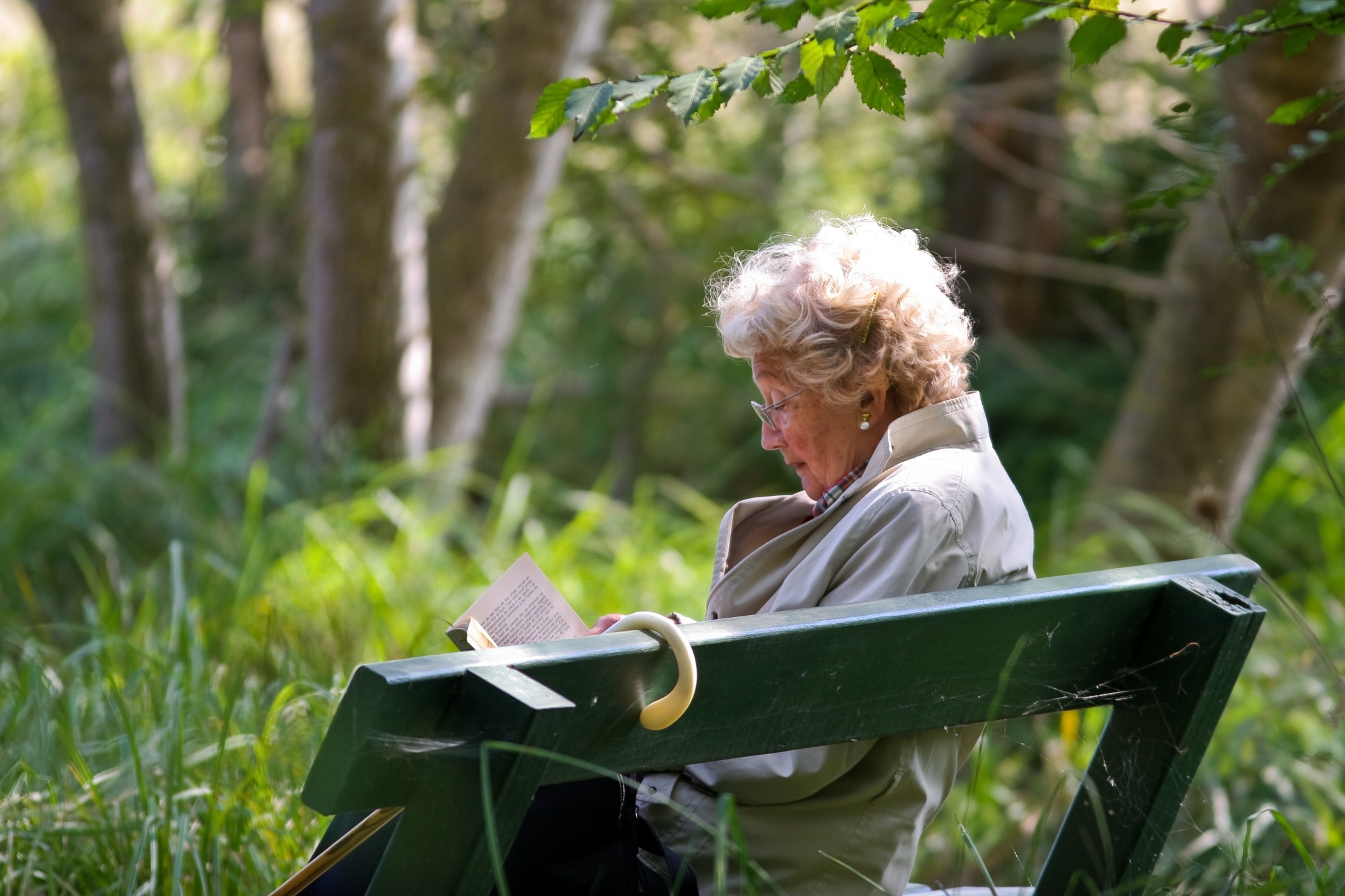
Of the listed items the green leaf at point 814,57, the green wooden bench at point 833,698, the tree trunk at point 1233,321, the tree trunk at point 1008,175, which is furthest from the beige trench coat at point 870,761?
the tree trunk at point 1008,175

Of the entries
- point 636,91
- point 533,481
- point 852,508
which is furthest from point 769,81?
point 533,481

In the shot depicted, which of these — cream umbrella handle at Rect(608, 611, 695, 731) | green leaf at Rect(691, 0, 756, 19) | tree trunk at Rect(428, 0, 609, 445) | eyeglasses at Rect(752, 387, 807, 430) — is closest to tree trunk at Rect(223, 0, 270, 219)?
tree trunk at Rect(428, 0, 609, 445)

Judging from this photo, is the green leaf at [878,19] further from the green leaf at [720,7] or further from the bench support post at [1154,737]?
the bench support post at [1154,737]

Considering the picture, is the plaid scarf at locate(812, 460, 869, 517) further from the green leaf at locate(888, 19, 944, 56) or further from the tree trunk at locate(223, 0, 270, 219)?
the tree trunk at locate(223, 0, 270, 219)

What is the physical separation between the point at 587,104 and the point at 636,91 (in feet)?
0.31

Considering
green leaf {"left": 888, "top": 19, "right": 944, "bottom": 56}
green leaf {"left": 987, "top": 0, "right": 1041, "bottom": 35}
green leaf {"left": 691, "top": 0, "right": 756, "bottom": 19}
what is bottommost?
green leaf {"left": 691, "top": 0, "right": 756, "bottom": 19}

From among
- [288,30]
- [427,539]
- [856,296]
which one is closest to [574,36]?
[427,539]

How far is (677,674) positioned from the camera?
134 cm

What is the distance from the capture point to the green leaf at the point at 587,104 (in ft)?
4.59

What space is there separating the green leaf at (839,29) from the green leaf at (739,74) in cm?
10

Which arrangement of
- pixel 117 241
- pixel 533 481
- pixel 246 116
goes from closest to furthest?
pixel 117 241
pixel 533 481
pixel 246 116

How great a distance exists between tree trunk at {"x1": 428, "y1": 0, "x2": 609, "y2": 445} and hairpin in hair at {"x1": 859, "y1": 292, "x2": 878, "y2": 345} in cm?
285

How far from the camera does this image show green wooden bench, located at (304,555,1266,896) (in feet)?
3.86

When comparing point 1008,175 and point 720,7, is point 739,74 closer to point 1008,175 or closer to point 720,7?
point 720,7
